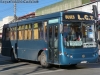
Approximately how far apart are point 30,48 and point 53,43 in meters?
3.10

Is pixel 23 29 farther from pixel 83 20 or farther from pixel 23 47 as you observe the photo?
pixel 83 20

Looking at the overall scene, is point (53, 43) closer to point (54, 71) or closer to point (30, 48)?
point (54, 71)

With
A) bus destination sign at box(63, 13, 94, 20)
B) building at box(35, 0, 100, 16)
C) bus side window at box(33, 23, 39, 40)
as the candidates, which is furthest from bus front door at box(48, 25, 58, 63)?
building at box(35, 0, 100, 16)

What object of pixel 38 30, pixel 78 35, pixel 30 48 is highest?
pixel 38 30

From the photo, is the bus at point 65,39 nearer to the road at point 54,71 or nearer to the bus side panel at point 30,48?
the bus side panel at point 30,48

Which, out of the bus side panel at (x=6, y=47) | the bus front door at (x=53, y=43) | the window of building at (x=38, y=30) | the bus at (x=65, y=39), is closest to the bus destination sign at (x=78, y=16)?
the bus at (x=65, y=39)

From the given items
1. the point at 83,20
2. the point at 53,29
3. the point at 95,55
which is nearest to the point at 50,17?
the point at 53,29

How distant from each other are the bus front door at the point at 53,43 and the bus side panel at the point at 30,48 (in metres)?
0.61

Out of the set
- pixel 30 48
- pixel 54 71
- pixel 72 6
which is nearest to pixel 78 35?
pixel 54 71

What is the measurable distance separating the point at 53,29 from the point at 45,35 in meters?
0.94

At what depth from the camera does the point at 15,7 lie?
5075 cm

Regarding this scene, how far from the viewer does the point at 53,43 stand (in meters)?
14.1

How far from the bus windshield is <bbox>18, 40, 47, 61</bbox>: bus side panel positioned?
2002 millimetres

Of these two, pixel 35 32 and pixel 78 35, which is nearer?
pixel 78 35
